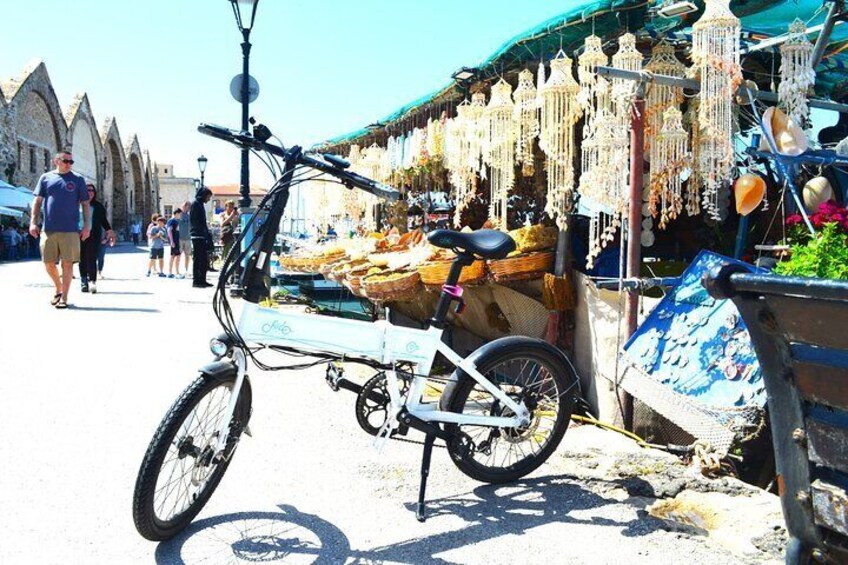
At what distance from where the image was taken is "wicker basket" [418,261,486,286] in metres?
5.82

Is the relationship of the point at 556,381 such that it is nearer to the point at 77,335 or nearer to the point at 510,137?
the point at 510,137

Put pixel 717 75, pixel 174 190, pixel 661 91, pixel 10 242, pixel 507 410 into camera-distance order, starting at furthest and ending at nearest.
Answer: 1. pixel 174 190
2. pixel 10 242
3. pixel 661 91
4. pixel 717 75
5. pixel 507 410

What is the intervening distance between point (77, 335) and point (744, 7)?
686cm

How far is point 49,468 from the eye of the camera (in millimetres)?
3756

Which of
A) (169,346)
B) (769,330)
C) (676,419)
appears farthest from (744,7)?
(169,346)

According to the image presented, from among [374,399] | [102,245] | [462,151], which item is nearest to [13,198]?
[102,245]

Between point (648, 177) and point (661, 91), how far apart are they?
0.69 metres

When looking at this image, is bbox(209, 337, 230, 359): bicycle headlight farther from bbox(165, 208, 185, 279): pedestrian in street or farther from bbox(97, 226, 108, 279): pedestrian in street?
bbox(165, 208, 185, 279): pedestrian in street

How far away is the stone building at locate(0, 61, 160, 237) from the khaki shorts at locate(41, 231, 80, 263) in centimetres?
2896

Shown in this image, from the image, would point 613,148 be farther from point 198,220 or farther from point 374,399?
point 198,220

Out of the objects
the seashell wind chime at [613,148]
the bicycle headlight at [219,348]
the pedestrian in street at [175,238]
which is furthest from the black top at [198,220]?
the bicycle headlight at [219,348]

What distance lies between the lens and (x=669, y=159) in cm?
503

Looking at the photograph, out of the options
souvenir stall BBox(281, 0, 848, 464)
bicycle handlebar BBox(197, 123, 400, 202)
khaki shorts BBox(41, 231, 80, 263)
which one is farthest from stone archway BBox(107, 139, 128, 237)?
bicycle handlebar BBox(197, 123, 400, 202)

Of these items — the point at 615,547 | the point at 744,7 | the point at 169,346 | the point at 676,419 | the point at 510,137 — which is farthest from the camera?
the point at 169,346
